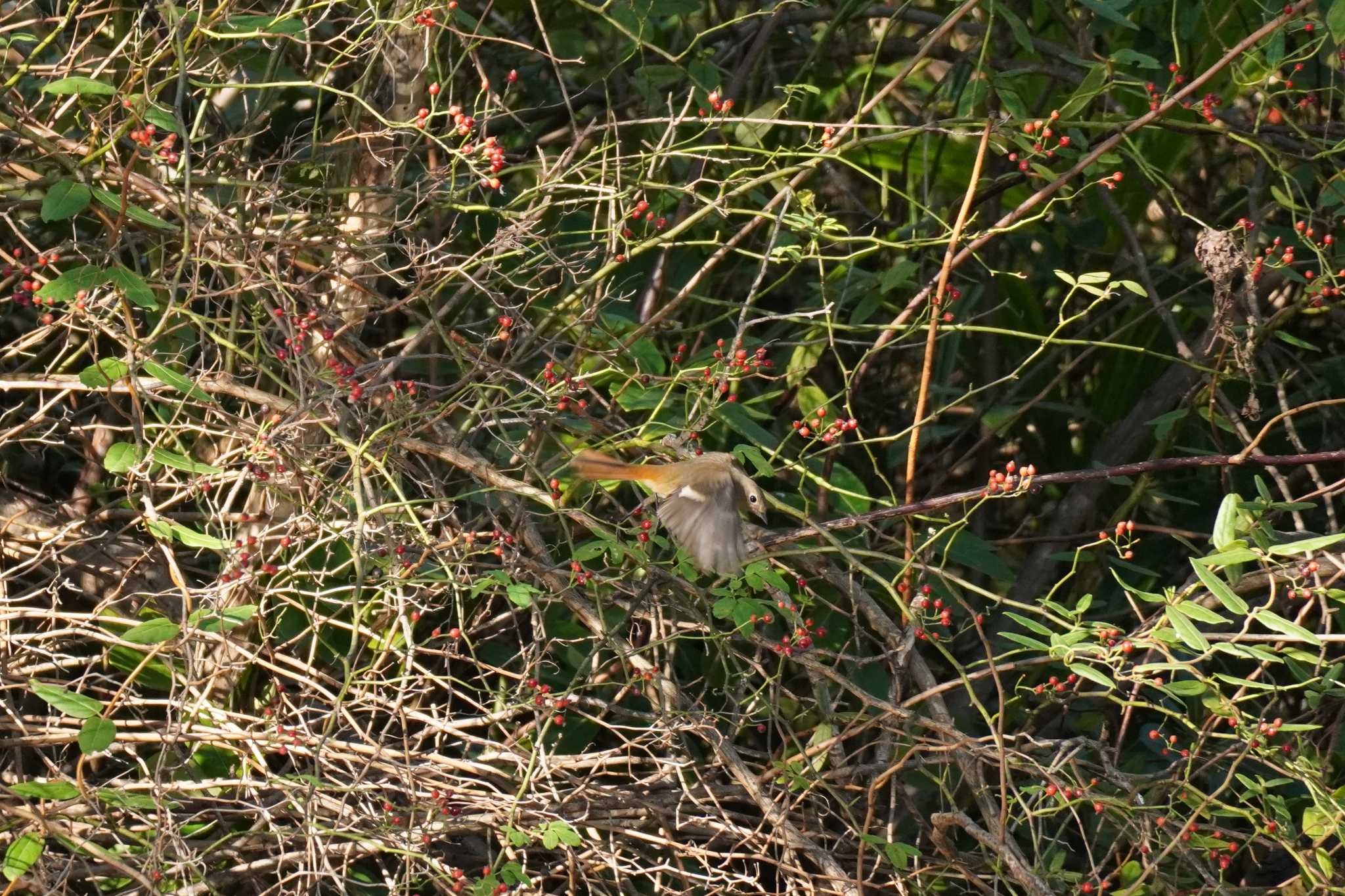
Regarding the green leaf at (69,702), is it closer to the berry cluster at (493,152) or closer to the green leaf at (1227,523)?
the berry cluster at (493,152)

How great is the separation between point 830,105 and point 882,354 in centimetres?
63

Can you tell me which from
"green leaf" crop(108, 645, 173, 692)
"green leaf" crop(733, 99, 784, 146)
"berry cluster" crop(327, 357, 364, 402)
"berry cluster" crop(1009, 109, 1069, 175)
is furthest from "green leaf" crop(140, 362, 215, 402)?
"berry cluster" crop(1009, 109, 1069, 175)

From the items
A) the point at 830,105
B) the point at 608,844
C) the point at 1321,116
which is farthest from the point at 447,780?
the point at 1321,116

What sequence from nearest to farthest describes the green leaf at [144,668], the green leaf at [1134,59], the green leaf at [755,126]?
the green leaf at [1134,59] → the green leaf at [144,668] → the green leaf at [755,126]

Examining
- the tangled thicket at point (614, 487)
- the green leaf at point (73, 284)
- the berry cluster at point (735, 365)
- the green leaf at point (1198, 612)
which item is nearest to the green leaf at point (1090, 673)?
the tangled thicket at point (614, 487)

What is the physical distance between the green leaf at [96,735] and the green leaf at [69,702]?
0.02 m

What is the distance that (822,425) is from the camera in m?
2.60

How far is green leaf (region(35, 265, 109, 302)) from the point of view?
2.17 m

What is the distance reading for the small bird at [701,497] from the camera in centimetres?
239

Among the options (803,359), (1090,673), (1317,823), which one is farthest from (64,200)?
(1317,823)

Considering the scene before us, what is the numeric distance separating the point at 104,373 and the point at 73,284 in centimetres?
19

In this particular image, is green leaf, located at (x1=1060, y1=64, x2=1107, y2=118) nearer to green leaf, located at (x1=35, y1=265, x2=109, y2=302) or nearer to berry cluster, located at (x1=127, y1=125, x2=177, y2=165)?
berry cluster, located at (x1=127, y1=125, x2=177, y2=165)

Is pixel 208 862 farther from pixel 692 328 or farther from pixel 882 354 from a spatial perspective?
pixel 882 354

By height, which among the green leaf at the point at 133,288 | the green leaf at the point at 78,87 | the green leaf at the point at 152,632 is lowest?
the green leaf at the point at 152,632
